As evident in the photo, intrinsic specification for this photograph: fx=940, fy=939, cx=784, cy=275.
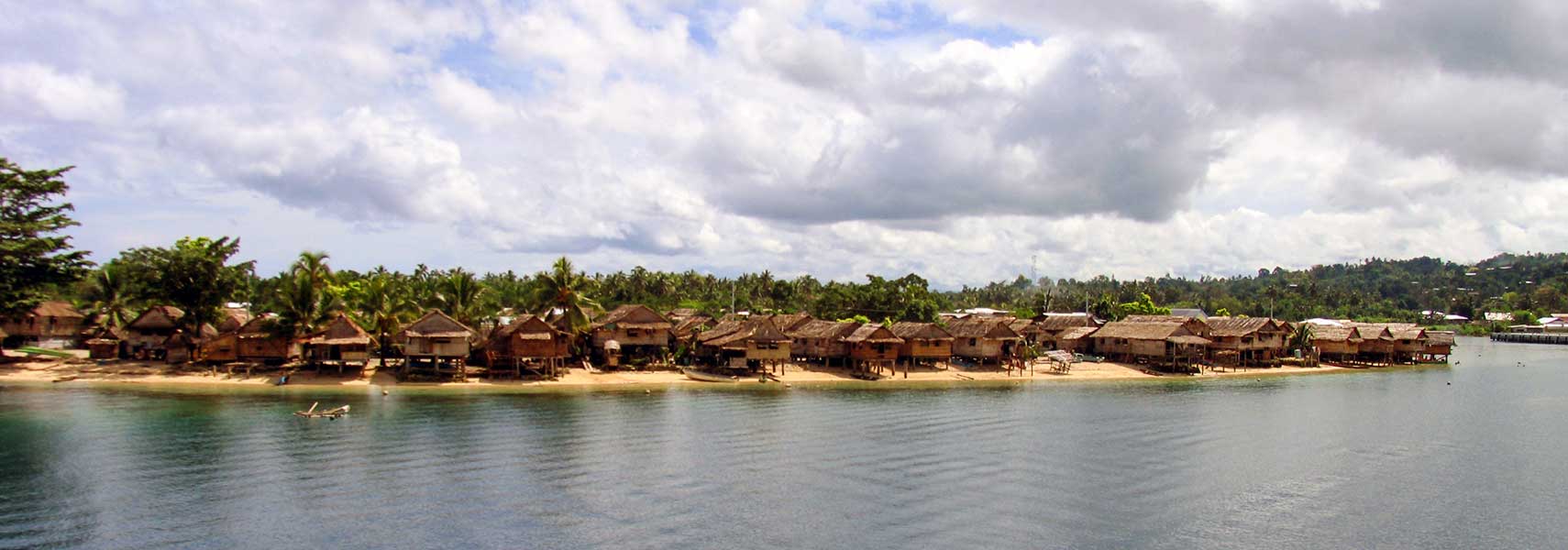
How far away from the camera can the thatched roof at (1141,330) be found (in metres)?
79.4

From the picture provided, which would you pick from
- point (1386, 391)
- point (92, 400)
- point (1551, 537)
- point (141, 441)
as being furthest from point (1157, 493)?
point (92, 400)

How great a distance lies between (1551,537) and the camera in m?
27.2

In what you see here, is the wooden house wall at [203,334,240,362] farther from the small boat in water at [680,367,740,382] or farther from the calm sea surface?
the small boat in water at [680,367,740,382]

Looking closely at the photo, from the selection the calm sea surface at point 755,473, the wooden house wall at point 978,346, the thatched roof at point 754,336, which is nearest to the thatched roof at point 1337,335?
the wooden house wall at point 978,346

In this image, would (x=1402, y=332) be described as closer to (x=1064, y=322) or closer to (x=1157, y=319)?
(x=1157, y=319)

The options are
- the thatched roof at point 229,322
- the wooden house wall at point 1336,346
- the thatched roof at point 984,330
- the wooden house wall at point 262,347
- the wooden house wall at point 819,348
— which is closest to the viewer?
the wooden house wall at point 262,347

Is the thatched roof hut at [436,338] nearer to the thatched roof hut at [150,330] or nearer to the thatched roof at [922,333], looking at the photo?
the thatched roof hut at [150,330]

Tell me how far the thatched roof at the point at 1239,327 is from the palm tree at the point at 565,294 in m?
56.0

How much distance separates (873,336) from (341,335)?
1414 inches

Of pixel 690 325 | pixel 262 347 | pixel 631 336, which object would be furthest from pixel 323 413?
pixel 690 325

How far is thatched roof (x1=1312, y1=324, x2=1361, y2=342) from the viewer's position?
9019 centimetres

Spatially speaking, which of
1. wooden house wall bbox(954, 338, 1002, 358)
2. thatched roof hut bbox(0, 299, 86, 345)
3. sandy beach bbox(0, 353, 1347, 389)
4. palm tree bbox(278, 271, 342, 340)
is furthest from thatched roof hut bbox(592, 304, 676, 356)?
thatched roof hut bbox(0, 299, 86, 345)

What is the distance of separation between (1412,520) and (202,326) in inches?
2673

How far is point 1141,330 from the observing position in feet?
269
